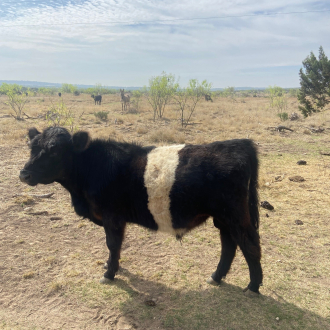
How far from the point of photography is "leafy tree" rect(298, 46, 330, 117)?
64.9ft

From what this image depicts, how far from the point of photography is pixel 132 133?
16.1 m

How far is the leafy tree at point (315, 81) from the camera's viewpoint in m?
19.8

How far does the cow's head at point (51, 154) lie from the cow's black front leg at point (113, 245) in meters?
1.08

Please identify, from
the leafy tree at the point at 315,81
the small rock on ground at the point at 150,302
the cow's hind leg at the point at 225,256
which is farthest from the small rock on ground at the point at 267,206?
the leafy tree at the point at 315,81

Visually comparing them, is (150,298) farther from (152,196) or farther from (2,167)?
(2,167)

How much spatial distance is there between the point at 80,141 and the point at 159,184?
4.38ft

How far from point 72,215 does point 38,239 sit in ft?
3.56

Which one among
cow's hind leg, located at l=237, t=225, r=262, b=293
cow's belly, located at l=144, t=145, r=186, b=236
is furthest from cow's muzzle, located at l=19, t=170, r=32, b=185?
cow's hind leg, located at l=237, t=225, r=262, b=293

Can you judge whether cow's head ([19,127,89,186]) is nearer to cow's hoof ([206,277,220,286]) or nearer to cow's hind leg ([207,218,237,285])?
cow's hind leg ([207,218,237,285])

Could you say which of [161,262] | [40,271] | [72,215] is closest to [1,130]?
[72,215]

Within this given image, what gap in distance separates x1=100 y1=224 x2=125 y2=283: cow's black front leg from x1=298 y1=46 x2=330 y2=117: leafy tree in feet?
70.0

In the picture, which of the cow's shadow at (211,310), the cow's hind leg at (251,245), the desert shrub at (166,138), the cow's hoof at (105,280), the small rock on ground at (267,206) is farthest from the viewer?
the desert shrub at (166,138)

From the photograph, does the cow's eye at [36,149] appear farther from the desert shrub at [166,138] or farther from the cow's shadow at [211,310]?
the desert shrub at [166,138]

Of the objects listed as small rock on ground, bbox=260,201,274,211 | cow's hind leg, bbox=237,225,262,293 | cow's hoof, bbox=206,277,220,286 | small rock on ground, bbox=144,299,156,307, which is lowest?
small rock on ground, bbox=144,299,156,307
